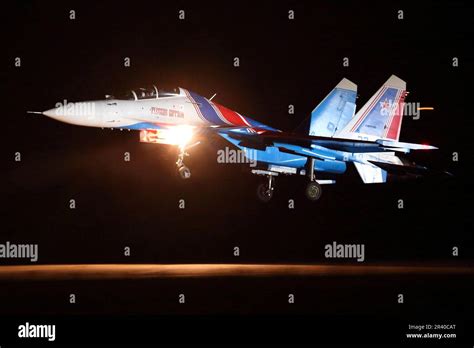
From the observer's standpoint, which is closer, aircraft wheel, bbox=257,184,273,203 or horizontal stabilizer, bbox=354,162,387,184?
horizontal stabilizer, bbox=354,162,387,184

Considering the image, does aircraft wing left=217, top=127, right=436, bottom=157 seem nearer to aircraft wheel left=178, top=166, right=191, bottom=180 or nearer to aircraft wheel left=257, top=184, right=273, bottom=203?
aircraft wheel left=178, top=166, right=191, bottom=180

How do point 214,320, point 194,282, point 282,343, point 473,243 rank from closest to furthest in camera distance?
point 282,343 → point 214,320 → point 194,282 → point 473,243

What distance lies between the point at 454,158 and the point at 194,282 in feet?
60.6

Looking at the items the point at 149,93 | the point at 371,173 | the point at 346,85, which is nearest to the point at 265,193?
the point at 371,173

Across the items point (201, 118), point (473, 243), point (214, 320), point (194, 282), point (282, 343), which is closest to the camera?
point (282, 343)

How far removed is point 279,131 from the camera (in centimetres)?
2316

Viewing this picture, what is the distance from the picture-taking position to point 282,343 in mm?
13336

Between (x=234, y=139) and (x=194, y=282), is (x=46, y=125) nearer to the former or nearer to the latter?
(x=234, y=139)

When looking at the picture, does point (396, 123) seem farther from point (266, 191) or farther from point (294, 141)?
point (266, 191)

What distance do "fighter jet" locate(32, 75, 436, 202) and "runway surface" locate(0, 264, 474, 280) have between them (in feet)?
7.84

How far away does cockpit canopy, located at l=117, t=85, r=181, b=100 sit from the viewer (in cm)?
2025

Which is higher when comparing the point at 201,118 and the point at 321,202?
the point at 201,118

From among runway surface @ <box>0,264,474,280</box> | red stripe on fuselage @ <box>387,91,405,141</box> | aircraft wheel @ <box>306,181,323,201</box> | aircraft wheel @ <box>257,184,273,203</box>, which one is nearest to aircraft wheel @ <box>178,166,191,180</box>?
runway surface @ <box>0,264,474,280</box>

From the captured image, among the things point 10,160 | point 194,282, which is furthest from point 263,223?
point 194,282
